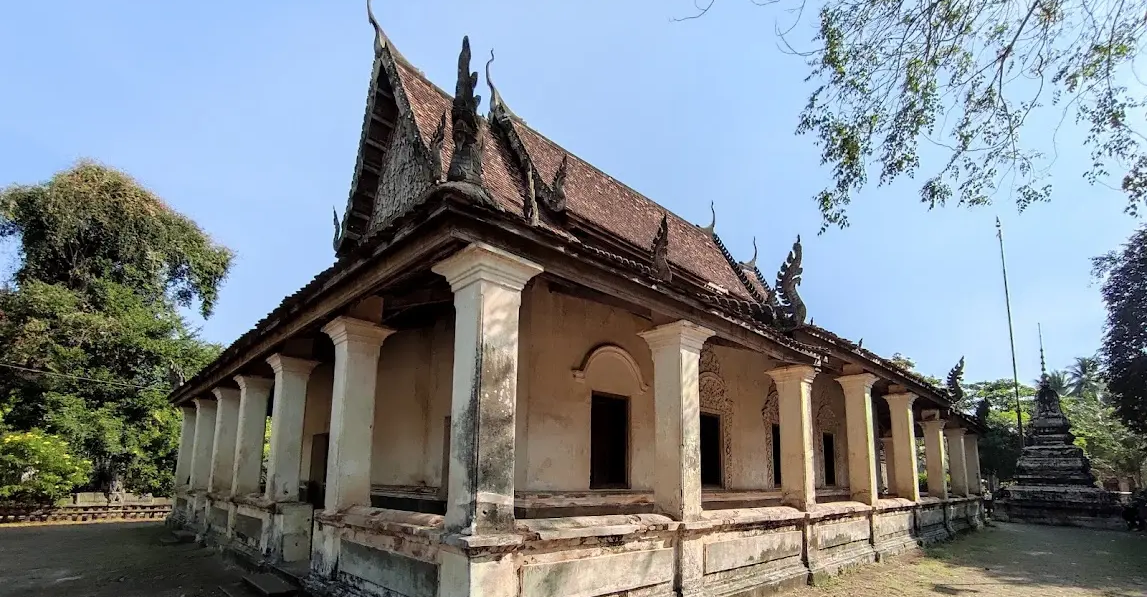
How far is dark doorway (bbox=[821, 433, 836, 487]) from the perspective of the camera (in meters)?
13.8

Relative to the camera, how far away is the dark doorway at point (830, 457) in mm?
13781

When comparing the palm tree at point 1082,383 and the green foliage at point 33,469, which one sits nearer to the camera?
the green foliage at point 33,469

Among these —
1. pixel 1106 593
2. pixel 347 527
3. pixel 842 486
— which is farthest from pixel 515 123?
pixel 1106 593

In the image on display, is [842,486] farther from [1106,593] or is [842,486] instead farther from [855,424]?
[1106,593]

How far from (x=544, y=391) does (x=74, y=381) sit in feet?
71.8

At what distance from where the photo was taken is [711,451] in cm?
1079

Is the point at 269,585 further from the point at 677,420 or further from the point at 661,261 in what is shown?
the point at 661,261

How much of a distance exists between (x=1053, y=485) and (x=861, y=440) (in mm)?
15830

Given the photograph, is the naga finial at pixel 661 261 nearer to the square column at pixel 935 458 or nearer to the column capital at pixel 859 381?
the column capital at pixel 859 381

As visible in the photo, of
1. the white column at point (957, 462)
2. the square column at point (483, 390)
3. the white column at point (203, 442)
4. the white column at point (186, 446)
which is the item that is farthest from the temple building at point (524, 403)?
the white column at point (957, 462)

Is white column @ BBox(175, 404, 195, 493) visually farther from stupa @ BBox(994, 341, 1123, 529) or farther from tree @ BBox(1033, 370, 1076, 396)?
tree @ BBox(1033, 370, 1076, 396)

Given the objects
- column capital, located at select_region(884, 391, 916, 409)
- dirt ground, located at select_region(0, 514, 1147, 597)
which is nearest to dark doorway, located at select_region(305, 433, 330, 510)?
dirt ground, located at select_region(0, 514, 1147, 597)

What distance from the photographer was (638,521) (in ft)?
20.3

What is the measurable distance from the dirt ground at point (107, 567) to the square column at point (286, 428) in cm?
136
